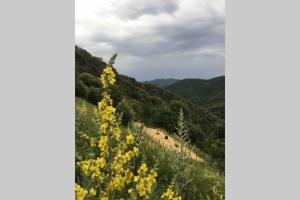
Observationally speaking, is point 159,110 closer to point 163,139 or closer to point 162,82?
point 163,139

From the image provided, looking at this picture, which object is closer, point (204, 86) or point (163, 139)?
point (204, 86)

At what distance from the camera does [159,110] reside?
563cm

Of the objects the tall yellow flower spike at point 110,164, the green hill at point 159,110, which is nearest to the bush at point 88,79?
the green hill at point 159,110

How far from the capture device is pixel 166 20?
4.64 meters

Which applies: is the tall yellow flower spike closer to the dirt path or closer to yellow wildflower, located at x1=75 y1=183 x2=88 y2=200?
yellow wildflower, located at x1=75 y1=183 x2=88 y2=200

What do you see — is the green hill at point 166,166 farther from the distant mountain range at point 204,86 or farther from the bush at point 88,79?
the distant mountain range at point 204,86

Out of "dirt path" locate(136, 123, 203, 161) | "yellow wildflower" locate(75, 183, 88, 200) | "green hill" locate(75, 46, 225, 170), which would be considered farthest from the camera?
"dirt path" locate(136, 123, 203, 161)

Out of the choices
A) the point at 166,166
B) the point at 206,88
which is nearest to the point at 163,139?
the point at 166,166

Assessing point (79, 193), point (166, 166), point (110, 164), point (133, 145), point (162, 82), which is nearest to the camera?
point (79, 193)

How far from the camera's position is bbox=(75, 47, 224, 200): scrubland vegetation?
13.3ft

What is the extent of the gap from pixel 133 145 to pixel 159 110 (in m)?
0.56

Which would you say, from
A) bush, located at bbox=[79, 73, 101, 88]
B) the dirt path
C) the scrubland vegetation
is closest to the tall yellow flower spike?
the scrubland vegetation

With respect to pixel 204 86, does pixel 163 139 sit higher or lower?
lower

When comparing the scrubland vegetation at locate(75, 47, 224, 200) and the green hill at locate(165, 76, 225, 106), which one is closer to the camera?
the scrubland vegetation at locate(75, 47, 224, 200)
